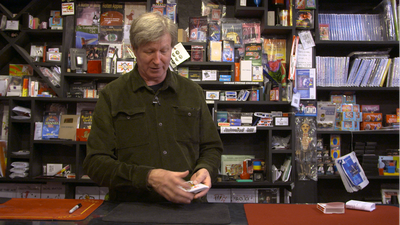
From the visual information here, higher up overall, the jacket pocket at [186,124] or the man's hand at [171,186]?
the jacket pocket at [186,124]

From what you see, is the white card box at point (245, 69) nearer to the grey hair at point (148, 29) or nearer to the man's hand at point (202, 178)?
the grey hair at point (148, 29)

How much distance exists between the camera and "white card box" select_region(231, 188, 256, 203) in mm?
2936

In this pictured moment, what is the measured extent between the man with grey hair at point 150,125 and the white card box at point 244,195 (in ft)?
5.50

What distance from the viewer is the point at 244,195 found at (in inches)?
116

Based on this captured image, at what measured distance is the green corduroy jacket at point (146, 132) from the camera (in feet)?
4.18

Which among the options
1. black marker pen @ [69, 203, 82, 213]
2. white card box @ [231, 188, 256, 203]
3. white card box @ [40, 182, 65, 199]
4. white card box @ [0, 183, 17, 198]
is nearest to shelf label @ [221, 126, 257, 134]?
white card box @ [231, 188, 256, 203]

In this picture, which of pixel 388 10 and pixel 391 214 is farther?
pixel 388 10

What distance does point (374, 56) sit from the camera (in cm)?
291

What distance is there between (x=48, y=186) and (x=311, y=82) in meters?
3.17

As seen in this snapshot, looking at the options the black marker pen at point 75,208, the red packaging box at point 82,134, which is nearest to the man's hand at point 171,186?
the black marker pen at point 75,208

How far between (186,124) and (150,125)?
0.19 metres

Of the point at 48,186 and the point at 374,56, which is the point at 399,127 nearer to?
the point at 374,56

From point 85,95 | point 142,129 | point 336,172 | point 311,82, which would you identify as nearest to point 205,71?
point 311,82

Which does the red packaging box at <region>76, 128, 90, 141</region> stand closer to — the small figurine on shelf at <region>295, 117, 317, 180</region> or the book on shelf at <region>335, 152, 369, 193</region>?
the small figurine on shelf at <region>295, 117, 317, 180</region>
